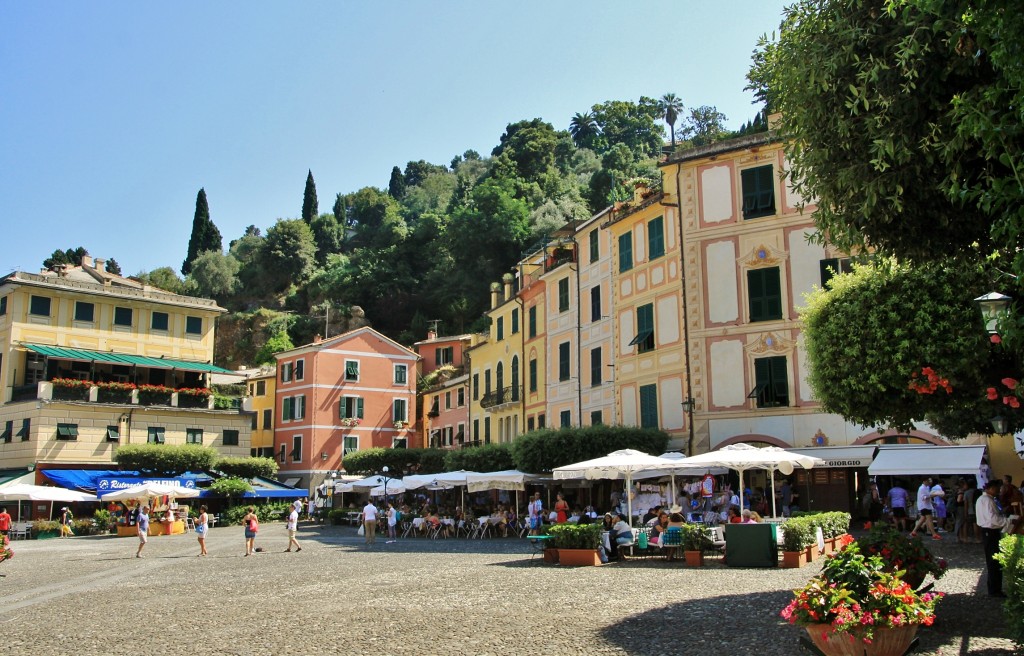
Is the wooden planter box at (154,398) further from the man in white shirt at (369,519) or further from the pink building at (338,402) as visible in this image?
the man in white shirt at (369,519)

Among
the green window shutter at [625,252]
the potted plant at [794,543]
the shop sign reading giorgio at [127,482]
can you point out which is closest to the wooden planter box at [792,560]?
the potted plant at [794,543]

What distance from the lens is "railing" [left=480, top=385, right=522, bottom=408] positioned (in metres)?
42.9

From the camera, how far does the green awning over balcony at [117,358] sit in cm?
4659

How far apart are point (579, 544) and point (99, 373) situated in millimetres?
38160

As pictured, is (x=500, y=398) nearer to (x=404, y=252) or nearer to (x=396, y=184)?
(x=404, y=252)

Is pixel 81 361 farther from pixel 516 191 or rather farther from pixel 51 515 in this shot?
pixel 516 191

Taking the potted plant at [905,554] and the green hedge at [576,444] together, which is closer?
the potted plant at [905,554]

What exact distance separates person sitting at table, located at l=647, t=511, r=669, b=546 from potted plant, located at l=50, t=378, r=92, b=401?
1426 inches

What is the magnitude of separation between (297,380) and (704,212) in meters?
36.0

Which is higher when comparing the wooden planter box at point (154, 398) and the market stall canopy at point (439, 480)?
the wooden planter box at point (154, 398)

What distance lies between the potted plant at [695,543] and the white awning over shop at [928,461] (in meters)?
7.82

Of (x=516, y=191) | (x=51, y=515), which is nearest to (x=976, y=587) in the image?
(x=51, y=515)

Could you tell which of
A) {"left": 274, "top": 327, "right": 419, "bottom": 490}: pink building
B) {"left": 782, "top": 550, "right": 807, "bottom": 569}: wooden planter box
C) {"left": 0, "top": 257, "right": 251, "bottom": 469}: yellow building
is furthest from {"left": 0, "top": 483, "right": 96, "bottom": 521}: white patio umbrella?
{"left": 782, "top": 550, "right": 807, "bottom": 569}: wooden planter box

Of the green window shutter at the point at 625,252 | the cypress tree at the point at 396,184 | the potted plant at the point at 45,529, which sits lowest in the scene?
the potted plant at the point at 45,529
